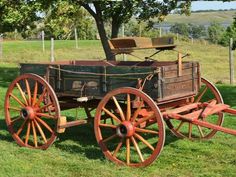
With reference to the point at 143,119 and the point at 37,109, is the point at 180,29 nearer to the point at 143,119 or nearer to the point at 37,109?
the point at 37,109

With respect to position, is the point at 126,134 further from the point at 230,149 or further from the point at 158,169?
the point at 230,149

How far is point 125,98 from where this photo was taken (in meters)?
6.66

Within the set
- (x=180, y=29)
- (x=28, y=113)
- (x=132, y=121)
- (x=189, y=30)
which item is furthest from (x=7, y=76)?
(x=189, y=30)

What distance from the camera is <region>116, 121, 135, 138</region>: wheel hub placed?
6.42 m

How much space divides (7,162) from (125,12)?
8.15m

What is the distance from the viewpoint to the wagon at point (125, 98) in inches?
255

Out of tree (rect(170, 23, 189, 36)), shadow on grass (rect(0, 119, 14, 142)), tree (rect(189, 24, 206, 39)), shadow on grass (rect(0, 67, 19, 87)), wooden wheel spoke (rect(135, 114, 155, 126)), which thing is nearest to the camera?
wooden wheel spoke (rect(135, 114, 155, 126))

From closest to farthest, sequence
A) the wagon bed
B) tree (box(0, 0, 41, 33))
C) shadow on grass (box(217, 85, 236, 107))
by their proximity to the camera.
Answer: the wagon bed, shadow on grass (box(217, 85, 236, 107)), tree (box(0, 0, 41, 33))

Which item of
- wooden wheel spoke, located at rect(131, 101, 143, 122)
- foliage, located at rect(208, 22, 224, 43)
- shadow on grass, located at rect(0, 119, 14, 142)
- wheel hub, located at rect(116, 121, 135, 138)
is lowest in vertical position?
shadow on grass, located at rect(0, 119, 14, 142)

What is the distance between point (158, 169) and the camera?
6383mm

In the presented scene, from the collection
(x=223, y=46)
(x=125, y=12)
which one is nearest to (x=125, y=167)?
(x=125, y=12)

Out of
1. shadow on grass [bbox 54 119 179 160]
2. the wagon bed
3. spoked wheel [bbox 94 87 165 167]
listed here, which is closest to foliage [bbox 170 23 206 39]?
shadow on grass [bbox 54 119 179 160]

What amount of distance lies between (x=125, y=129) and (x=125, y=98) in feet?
1.45

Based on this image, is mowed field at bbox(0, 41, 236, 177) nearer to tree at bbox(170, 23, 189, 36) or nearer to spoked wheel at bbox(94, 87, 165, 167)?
spoked wheel at bbox(94, 87, 165, 167)
